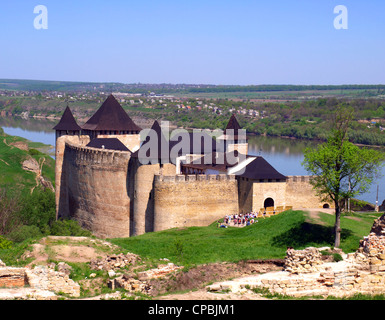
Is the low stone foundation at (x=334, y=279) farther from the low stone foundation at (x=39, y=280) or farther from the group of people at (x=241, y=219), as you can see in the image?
the group of people at (x=241, y=219)

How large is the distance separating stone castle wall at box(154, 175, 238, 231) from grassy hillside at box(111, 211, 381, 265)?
240 centimetres

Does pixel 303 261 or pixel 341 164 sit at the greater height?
pixel 341 164

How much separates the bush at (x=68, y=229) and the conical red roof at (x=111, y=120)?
5314 millimetres

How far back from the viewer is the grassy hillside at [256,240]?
659 inches

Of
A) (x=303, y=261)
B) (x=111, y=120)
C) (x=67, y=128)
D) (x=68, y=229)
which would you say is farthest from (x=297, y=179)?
(x=67, y=128)

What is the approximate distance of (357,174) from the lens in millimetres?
18109

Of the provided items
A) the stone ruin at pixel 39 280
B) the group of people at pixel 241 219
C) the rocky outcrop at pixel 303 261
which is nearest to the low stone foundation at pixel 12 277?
the stone ruin at pixel 39 280

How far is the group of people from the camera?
2267cm

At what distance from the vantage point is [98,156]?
25844 millimetres

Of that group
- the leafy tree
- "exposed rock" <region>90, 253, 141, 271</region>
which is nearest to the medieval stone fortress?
the leafy tree

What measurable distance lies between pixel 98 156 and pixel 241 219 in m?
6.65

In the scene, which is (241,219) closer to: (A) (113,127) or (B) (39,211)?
(A) (113,127)
